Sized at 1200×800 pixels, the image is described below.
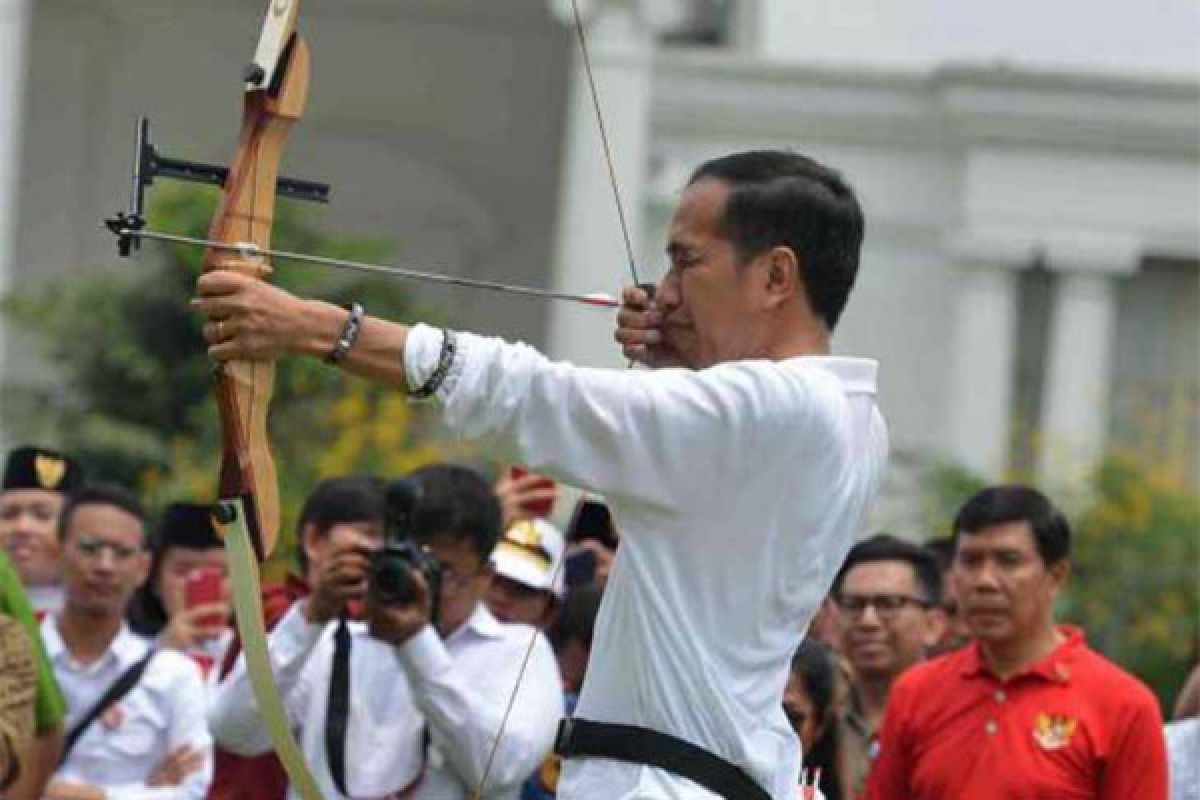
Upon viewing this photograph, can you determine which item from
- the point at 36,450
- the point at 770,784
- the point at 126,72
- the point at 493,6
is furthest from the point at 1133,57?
the point at 770,784

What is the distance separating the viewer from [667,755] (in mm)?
5207

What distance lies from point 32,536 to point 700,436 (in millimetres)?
5379

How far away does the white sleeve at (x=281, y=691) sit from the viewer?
25.1 ft

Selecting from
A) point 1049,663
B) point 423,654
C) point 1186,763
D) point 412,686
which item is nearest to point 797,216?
point 423,654

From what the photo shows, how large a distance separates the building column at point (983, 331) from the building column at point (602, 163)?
2257 mm

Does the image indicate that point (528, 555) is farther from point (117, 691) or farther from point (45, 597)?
point (45, 597)

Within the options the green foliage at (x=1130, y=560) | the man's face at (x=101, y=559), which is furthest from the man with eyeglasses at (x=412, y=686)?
the green foliage at (x=1130, y=560)

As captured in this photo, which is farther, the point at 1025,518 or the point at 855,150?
the point at 855,150

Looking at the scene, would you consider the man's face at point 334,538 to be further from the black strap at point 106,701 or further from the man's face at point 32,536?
the man's face at point 32,536

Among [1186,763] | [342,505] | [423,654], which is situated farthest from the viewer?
[1186,763]

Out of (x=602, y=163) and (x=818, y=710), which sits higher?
(x=602, y=163)

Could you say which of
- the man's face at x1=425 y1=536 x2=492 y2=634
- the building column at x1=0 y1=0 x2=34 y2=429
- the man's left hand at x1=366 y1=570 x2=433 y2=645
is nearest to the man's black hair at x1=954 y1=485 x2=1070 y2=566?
the man's face at x1=425 y1=536 x2=492 y2=634

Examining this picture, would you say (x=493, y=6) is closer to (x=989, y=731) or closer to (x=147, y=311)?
(x=147, y=311)

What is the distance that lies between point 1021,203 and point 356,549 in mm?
16526
